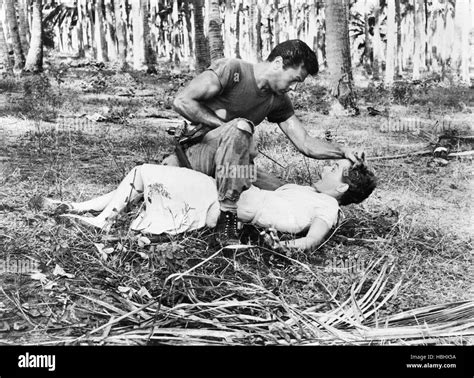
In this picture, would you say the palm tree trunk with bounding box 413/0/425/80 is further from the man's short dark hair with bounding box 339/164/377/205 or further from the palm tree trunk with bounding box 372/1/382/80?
the man's short dark hair with bounding box 339/164/377/205

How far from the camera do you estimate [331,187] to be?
4.03 metres

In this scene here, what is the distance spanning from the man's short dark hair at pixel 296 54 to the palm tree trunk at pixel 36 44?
1361 millimetres

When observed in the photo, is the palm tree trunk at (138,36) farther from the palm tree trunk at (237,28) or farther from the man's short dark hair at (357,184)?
the man's short dark hair at (357,184)

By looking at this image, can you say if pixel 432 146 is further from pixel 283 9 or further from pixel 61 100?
pixel 61 100

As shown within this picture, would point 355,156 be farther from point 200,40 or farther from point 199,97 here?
point 200,40

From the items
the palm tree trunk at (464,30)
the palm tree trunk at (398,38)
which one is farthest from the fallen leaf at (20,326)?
the palm tree trunk at (464,30)

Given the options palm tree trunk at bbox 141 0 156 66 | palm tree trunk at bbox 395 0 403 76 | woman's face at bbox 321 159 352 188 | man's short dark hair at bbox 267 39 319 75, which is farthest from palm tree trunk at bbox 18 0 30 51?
palm tree trunk at bbox 395 0 403 76

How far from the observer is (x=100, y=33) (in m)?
4.24

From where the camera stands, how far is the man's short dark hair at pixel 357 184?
402 cm

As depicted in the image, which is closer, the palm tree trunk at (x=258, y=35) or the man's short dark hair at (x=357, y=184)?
the man's short dark hair at (x=357, y=184)

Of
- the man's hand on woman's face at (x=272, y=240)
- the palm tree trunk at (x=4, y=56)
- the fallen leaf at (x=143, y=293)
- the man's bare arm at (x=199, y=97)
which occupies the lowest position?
the fallen leaf at (x=143, y=293)

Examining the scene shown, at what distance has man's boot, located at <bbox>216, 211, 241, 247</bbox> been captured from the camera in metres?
3.89

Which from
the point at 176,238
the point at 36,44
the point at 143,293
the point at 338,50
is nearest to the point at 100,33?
the point at 36,44
